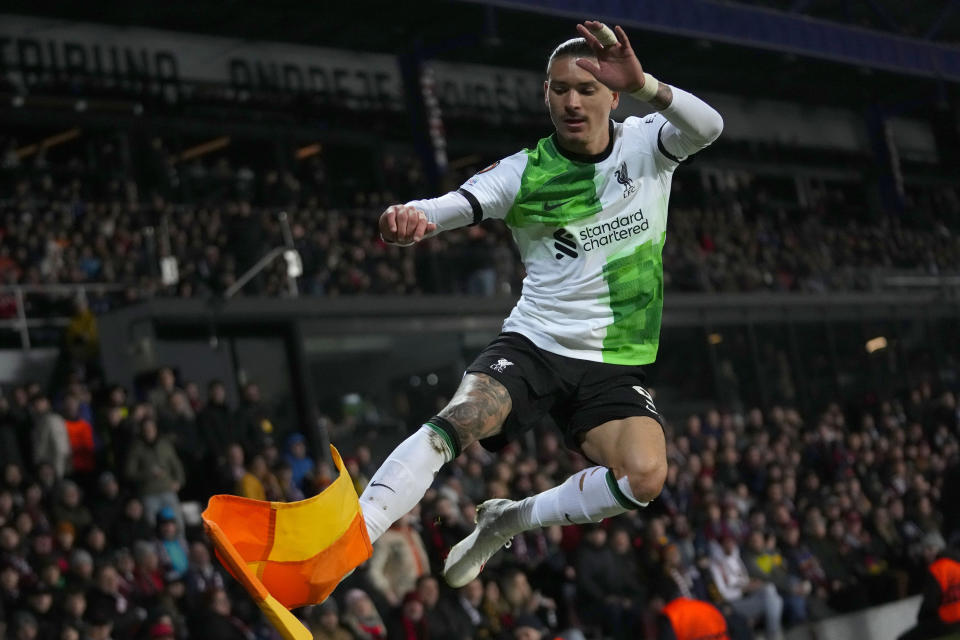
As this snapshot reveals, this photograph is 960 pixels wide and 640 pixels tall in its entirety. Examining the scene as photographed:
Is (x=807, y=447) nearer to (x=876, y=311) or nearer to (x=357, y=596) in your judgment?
(x=876, y=311)

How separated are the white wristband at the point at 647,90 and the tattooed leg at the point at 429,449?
1379mm

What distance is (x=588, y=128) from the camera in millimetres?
6203

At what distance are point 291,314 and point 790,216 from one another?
17.8 metres

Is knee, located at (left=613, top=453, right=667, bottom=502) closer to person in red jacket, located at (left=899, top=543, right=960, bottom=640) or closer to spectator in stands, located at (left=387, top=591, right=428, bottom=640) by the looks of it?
person in red jacket, located at (left=899, top=543, right=960, bottom=640)

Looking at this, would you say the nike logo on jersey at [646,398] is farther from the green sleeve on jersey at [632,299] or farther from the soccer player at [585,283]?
the green sleeve on jersey at [632,299]

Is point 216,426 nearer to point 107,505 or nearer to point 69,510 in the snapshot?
point 107,505

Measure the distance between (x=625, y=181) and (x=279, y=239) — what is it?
528 inches

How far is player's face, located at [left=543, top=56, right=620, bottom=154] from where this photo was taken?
604 cm

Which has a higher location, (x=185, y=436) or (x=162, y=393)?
(x=162, y=393)

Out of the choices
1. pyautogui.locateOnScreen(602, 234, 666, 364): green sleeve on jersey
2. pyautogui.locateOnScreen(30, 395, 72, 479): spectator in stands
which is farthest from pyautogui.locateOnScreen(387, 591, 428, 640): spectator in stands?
pyautogui.locateOnScreen(602, 234, 666, 364): green sleeve on jersey

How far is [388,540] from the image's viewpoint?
13102 millimetres

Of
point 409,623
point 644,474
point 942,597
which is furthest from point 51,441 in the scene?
point 644,474

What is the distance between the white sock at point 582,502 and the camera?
6.12 metres

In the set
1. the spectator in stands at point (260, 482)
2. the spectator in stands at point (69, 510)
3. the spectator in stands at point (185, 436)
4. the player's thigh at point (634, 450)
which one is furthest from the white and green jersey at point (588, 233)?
the spectator in stands at point (185, 436)
